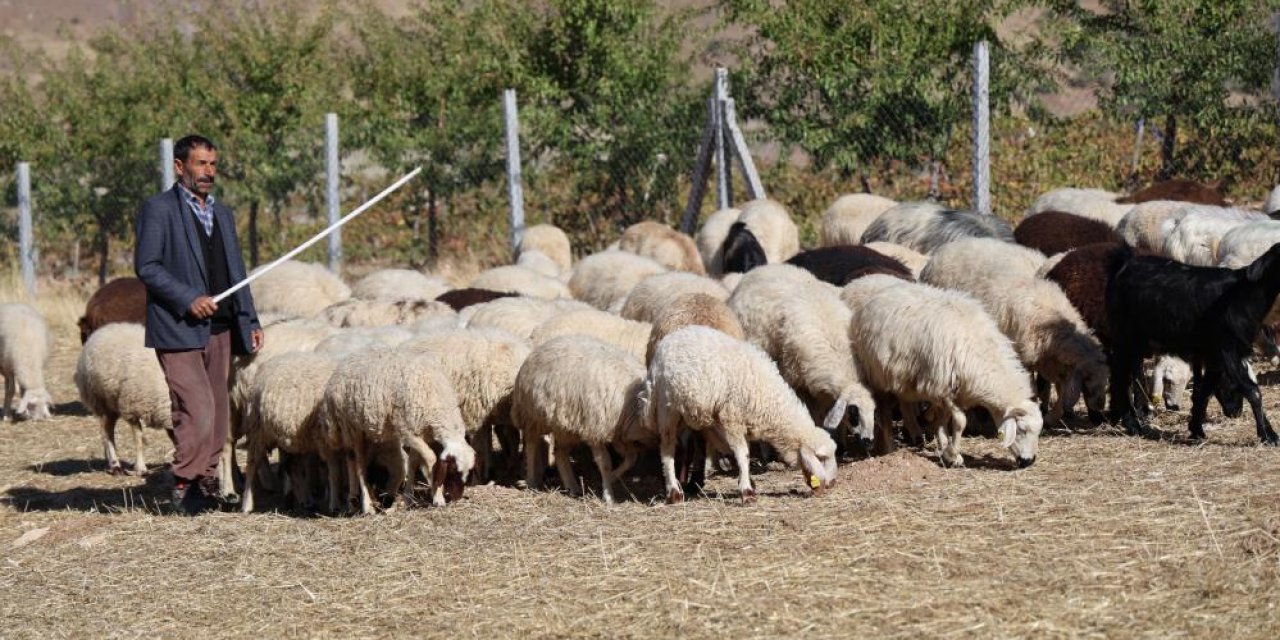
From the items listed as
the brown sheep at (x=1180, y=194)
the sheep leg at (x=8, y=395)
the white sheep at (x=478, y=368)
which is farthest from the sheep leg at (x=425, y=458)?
the brown sheep at (x=1180, y=194)

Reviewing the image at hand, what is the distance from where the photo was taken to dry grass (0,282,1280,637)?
19.0ft

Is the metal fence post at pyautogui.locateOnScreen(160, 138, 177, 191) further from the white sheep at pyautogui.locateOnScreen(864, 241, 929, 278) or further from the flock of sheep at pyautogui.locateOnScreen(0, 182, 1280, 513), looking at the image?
the white sheep at pyautogui.locateOnScreen(864, 241, 929, 278)

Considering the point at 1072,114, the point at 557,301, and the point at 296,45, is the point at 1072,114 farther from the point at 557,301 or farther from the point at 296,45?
the point at 296,45

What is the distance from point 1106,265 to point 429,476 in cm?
494

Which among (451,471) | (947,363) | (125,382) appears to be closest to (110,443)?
(125,382)

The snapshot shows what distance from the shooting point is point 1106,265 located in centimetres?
1048

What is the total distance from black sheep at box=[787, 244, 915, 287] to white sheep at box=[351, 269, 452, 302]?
322cm

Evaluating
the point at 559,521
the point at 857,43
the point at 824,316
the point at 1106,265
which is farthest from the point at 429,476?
the point at 857,43

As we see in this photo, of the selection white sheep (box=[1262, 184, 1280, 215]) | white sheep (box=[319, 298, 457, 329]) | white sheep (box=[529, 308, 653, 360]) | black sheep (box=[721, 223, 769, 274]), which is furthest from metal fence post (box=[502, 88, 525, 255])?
white sheep (box=[1262, 184, 1280, 215])

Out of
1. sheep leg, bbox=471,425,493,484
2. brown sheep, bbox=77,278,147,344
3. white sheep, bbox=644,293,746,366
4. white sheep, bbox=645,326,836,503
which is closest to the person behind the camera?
white sheep, bbox=645,326,836,503

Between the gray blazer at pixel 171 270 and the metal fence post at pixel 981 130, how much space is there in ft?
29.0

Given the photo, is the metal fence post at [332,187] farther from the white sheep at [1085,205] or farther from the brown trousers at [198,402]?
the brown trousers at [198,402]

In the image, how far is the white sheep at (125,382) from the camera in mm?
10172

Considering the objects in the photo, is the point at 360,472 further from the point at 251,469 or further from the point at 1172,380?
the point at 1172,380
